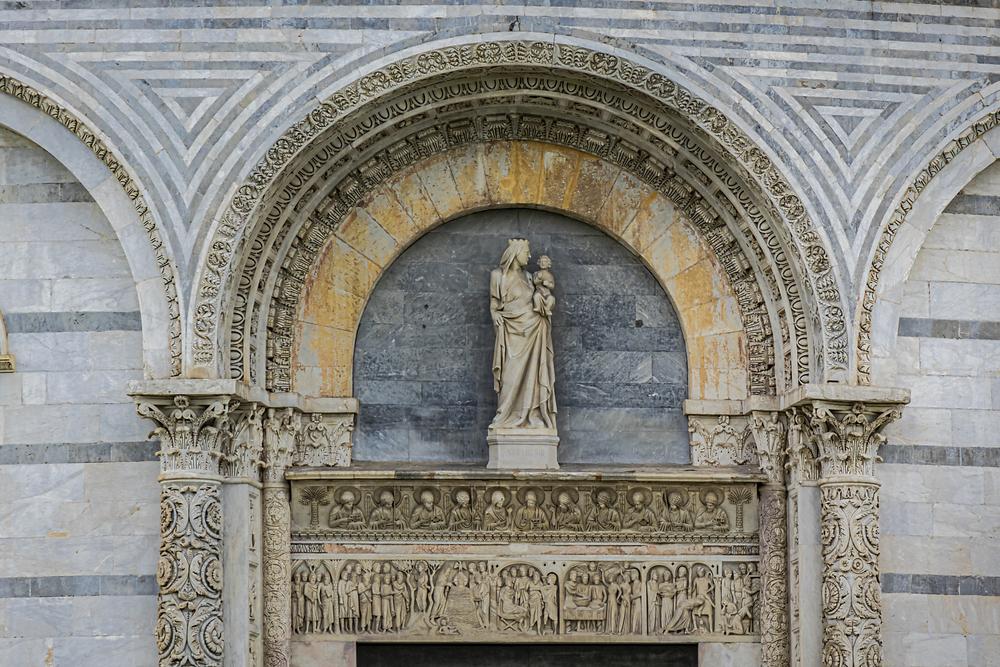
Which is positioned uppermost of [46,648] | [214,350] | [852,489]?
[214,350]

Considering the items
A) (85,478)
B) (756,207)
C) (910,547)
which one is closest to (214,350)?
(85,478)

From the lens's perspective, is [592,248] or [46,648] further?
[592,248]

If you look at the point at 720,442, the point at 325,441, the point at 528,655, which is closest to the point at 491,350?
the point at 325,441

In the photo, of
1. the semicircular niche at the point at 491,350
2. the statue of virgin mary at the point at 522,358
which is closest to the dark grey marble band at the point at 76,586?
the semicircular niche at the point at 491,350

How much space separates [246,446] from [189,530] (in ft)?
2.76

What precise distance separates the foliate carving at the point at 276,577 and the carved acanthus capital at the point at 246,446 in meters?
0.26

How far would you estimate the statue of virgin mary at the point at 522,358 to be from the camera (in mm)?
12984

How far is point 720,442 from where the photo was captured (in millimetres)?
13289

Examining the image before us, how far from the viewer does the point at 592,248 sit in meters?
13.6

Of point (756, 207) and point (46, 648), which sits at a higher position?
point (756, 207)

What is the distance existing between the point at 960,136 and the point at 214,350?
18.9 feet

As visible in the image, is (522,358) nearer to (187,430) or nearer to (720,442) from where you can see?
(720,442)

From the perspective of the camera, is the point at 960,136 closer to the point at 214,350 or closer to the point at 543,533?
the point at 543,533

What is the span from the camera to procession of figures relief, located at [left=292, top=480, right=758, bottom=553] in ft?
42.5
